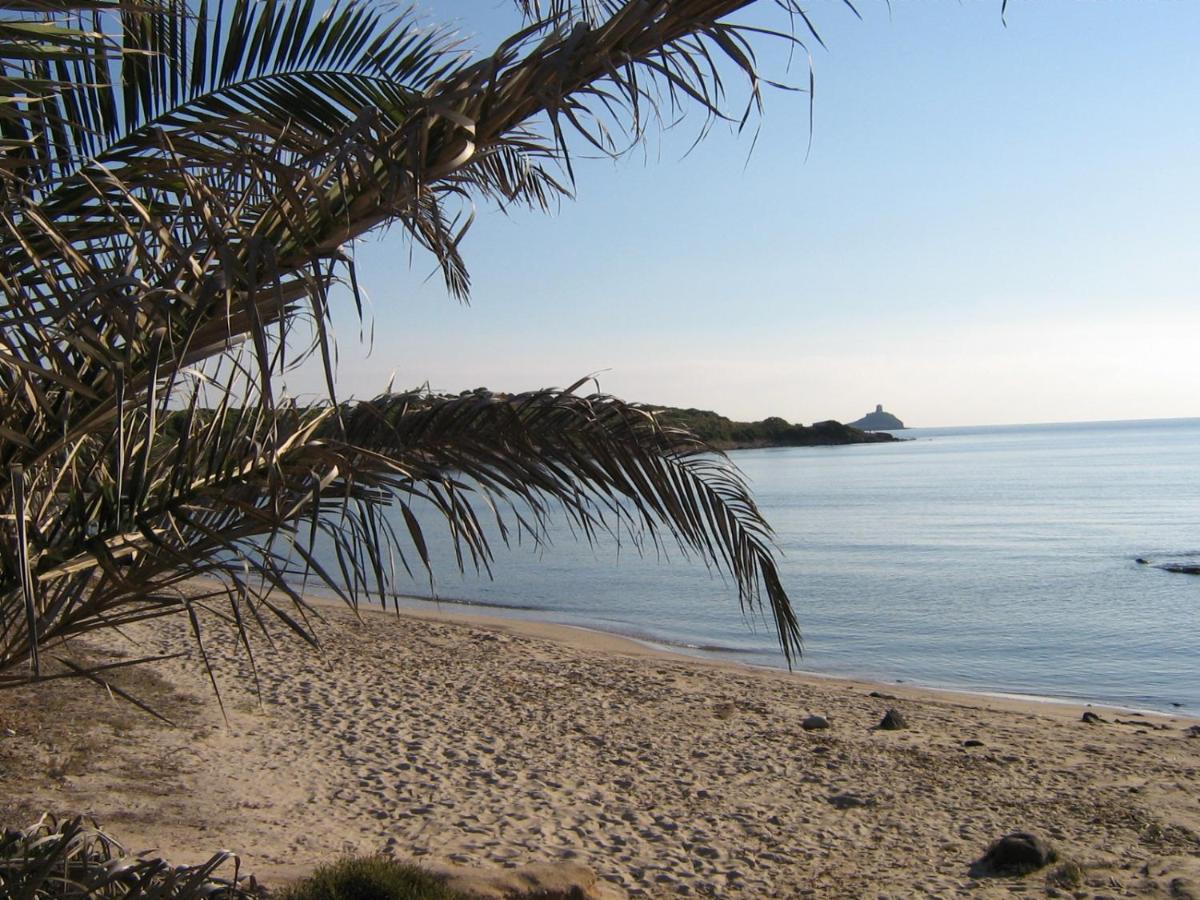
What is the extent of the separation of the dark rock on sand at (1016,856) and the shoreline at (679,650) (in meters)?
6.06

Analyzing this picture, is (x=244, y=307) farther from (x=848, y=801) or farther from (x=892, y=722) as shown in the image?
(x=892, y=722)

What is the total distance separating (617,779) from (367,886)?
4.16 meters

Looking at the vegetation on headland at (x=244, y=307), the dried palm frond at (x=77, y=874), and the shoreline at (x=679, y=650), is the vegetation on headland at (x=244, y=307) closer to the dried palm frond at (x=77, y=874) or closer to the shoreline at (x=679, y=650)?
the dried palm frond at (x=77, y=874)

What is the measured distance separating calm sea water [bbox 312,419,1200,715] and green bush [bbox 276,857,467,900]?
9.04 feet

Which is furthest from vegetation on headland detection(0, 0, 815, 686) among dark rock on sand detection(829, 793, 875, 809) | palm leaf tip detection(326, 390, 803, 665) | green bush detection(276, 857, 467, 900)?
dark rock on sand detection(829, 793, 875, 809)

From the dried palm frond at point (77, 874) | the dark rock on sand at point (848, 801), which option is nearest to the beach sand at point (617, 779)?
the dark rock on sand at point (848, 801)

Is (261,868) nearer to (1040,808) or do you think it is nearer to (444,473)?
(444,473)

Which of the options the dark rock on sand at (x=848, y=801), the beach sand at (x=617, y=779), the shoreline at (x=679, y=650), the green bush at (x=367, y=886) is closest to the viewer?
the green bush at (x=367, y=886)

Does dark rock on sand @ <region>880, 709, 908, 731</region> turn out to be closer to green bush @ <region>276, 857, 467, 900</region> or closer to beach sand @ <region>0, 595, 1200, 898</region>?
beach sand @ <region>0, 595, 1200, 898</region>

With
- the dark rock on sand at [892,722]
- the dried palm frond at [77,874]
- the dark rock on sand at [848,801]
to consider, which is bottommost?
the dark rock on sand at [892,722]

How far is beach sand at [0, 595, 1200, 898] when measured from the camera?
22.3 feet

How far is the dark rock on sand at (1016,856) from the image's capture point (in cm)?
688

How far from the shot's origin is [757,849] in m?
7.20

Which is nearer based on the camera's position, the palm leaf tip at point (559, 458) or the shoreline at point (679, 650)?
the palm leaf tip at point (559, 458)
